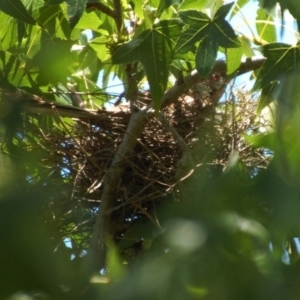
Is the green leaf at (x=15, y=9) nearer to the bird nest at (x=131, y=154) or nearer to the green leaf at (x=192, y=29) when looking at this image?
the green leaf at (x=192, y=29)

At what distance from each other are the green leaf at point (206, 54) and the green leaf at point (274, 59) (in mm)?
105

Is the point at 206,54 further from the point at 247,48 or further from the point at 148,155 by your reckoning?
the point at 148,155

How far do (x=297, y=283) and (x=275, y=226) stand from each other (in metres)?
0.03

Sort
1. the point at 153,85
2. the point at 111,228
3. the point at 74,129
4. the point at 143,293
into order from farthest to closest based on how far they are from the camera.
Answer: the point at 74,129, the point at 111,228, the point at 153,85, the point at 143,293

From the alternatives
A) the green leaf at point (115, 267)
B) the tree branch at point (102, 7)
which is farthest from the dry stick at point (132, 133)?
the green leaf at point (115, 267)

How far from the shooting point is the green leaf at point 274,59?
1.28m

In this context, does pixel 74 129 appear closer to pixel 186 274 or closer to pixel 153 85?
pixel 153 85

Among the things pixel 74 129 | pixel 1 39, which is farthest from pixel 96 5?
pixel 74 129

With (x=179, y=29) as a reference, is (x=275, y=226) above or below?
above

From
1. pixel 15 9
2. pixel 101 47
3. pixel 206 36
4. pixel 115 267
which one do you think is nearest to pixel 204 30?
pixel 206 36

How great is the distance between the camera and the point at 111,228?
1576mm

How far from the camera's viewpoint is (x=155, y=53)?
142 centimetres

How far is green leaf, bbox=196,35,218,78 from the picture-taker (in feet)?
4.21

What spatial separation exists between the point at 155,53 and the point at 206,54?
0.53 ft
